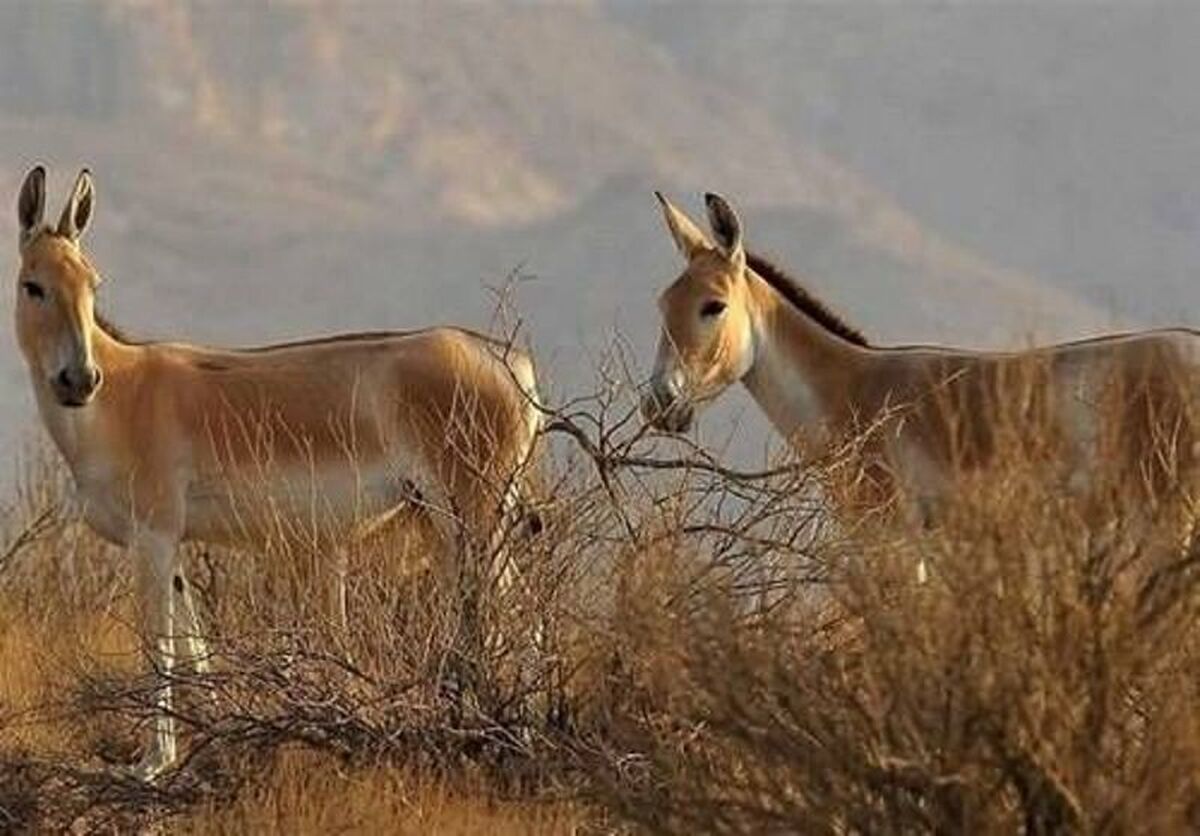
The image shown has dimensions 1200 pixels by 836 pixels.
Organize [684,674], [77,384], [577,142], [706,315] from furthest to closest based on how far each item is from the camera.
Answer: [577,142]
[706,315]
[77,384]
[684,674]

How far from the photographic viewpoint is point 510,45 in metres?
187

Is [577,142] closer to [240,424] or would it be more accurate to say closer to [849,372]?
[849,372]

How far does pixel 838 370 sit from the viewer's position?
40.7ft

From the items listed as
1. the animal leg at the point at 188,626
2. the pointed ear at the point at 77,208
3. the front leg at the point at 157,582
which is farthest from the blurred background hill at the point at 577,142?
the front leg at the point at 157,582

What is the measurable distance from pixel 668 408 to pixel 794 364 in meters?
1.11

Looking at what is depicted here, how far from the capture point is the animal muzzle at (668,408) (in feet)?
37.4

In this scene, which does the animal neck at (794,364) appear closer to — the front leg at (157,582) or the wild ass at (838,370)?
the wild ass at (838,370)

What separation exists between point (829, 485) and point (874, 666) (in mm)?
2990

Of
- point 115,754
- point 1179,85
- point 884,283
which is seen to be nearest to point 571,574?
point 115,754

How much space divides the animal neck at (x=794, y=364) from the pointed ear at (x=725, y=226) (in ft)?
0.48

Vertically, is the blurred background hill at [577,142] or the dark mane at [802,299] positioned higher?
the blurred background hill at [577,142]

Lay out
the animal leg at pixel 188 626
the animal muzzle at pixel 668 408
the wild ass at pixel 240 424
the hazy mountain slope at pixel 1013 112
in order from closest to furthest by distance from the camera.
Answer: the animal leg at pixel 188 626
the animal muzzle at pixel 668 408
the wild ass at pixel 240 424
the hazy mountain slope at pixel 1013 112

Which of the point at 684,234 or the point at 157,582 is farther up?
the point at 684,234

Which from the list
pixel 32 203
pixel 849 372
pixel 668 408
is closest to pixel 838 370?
pixel 849 372
